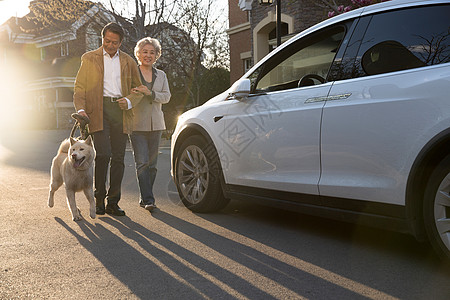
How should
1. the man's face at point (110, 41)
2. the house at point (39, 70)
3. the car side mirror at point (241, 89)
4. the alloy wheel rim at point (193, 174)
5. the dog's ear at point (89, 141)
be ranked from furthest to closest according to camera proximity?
the house at point (39, 70) → the man's face at point (110, 41) → the alloy wheel rim at point (193, 174) → the dog's ear at point (89, 141) → the car side mirror at point (241, 89)

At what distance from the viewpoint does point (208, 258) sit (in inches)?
163

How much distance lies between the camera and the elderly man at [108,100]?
19.4 ft

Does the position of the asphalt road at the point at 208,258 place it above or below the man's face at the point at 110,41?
below

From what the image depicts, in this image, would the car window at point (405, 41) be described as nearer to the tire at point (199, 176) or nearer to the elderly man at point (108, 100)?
the tire at point (199, 176)

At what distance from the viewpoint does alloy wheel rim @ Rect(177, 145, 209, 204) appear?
19.1 feet

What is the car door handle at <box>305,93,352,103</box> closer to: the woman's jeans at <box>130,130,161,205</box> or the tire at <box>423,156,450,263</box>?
the tire at <box>423,156,450,263</box>

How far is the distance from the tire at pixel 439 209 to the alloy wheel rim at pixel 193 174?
107 inches

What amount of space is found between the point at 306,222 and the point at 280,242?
0.86m

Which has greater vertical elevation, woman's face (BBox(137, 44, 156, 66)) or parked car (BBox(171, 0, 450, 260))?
woman's face (BBox(137, 44, 156, 66))

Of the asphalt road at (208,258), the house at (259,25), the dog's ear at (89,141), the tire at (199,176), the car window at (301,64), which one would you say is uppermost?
the house at (259,25)

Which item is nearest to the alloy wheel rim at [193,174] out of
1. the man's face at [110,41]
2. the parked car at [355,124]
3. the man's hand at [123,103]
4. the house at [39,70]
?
the parked car at [355,124]

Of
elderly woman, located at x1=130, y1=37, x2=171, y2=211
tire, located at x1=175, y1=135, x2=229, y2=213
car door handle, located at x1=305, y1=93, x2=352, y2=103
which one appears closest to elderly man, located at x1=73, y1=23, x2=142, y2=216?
elderly woman, located at x1=130, y1=37, x2=171, y2=211

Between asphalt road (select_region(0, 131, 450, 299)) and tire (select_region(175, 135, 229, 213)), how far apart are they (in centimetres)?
15

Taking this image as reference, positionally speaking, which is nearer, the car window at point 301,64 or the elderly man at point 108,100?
the car window at point 301,64
